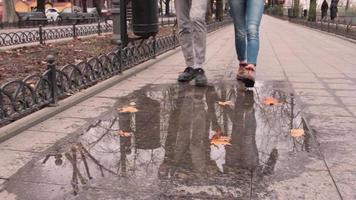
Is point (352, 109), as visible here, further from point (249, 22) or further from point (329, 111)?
point (249, 22)

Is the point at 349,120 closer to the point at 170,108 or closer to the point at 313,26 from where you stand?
the point at 170,108

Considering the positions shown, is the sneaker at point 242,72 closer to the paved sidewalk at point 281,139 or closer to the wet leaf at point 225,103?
the paved sidewalk at point 281,139

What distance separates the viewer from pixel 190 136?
424cm

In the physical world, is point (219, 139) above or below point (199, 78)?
below

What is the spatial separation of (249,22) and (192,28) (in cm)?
77

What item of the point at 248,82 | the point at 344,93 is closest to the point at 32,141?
the point at 248,82

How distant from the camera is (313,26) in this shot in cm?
2967

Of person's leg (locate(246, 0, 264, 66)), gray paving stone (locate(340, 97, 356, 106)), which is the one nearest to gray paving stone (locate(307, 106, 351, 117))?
gray paving stone (locate(340, 97, 356, 106))

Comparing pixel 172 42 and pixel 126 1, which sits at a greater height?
pixel 126 1

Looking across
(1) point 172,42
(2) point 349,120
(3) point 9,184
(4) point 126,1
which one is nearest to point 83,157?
(3) point 9,184

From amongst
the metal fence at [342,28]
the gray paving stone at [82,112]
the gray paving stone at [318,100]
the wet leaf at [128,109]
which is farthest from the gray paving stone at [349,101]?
the metal fence at [342,28]

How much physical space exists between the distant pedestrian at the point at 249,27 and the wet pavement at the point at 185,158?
1.76 feet

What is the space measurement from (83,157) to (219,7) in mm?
34317

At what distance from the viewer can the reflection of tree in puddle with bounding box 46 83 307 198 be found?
3264 millimetres
